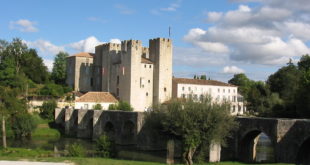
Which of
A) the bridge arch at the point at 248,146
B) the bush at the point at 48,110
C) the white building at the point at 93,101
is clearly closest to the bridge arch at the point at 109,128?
the white building at the point at 93,101

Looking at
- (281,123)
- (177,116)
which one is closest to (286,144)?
(281,123)

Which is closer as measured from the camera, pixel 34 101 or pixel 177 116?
pixel 177 116

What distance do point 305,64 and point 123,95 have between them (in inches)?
1646

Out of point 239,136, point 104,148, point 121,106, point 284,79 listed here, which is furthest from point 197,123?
point 284,79

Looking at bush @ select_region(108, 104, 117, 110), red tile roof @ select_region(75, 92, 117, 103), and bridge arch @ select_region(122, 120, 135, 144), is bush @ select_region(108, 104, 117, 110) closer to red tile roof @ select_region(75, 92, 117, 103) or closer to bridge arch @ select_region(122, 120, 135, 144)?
red tile roof @ select_region(75, 92, 117, 103)

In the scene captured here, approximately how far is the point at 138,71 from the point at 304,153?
4012 cm

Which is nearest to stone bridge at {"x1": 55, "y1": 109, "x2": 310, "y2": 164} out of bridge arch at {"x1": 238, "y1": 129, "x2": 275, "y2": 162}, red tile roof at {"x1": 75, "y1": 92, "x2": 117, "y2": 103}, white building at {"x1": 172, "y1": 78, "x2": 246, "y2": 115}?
bridge arch at {"x1": 238, "y1": 129, "x2": 275, "y2": 162}

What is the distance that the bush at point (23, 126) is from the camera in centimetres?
5179

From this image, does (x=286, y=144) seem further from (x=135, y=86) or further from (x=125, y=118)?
(x=135, y=86)

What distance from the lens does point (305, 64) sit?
84.9 m

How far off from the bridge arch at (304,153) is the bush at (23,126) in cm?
3502

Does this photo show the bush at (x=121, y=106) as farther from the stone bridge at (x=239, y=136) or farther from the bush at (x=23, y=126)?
the bush at (x=23, y=126)

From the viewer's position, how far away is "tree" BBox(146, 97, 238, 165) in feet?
103

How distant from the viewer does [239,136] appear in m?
34.3
